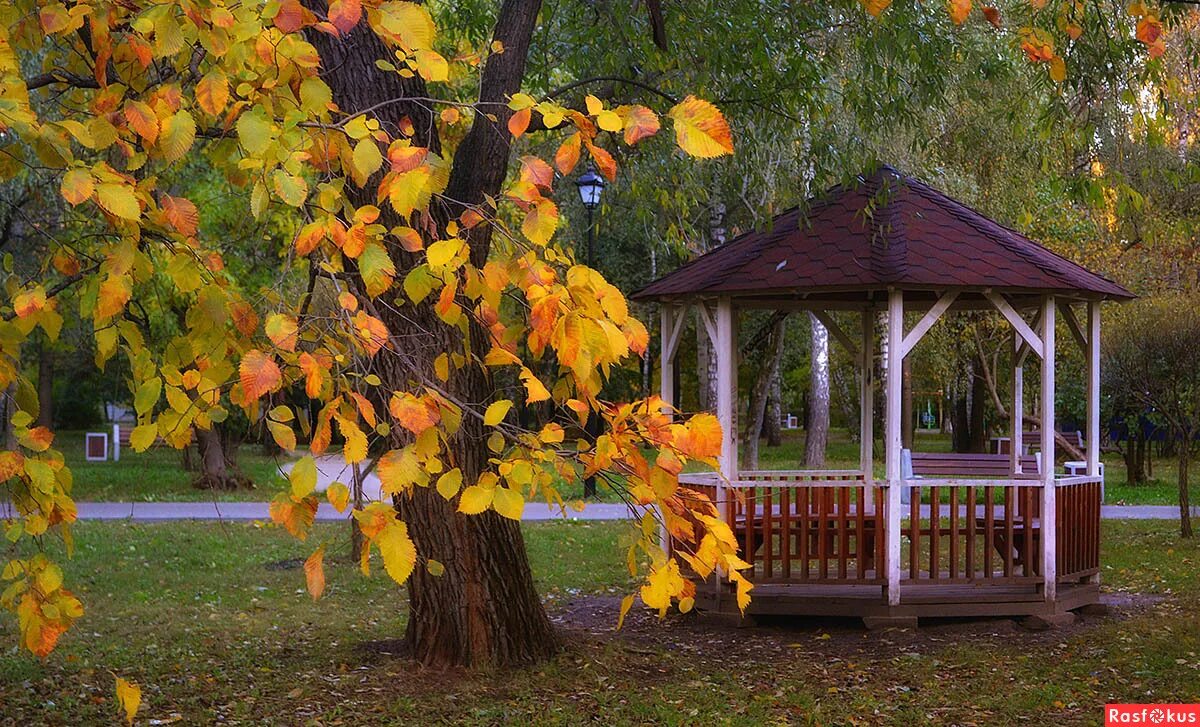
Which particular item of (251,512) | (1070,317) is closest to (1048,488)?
(1070,317)

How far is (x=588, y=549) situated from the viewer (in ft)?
47.8

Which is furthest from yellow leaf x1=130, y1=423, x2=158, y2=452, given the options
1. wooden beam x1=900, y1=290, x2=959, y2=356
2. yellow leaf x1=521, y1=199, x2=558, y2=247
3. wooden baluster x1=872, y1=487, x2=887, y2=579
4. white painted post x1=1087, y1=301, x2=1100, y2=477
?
white painted post x1=1087, y1=301, x2=1100, y2=477

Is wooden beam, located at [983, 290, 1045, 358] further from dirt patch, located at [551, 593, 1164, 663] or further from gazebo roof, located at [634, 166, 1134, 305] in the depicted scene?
dirt patch, located at [551, 593, 1164, 663]

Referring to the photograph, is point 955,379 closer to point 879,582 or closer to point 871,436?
point 871,436

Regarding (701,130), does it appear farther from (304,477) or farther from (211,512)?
(211,512)

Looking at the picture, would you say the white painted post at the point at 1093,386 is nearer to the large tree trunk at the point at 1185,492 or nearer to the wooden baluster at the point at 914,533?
the wooden baluster at the point at 914,533

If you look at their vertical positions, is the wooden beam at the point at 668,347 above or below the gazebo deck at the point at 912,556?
above

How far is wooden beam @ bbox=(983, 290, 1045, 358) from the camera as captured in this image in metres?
9.27

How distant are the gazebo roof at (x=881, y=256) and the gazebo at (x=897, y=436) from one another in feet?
0.05

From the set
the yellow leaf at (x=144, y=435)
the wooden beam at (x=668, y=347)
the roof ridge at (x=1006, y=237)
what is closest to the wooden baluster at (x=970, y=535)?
the roof ridge at (x=1006, y=237)

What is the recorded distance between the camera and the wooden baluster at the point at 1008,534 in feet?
30.9

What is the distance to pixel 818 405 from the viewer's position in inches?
958

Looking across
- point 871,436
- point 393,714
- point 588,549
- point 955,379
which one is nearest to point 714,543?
point 393,714

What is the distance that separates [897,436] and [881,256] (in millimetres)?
1288
